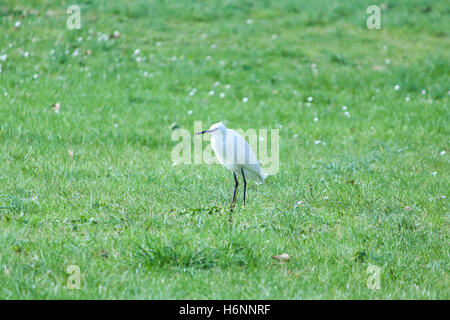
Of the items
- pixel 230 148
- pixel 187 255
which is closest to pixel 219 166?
pixel 230 148

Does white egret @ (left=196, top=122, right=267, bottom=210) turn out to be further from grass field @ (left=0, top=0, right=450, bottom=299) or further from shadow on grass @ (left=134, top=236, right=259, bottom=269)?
shadow on grass @ (left=134, top=236, right=259, bottom=269)

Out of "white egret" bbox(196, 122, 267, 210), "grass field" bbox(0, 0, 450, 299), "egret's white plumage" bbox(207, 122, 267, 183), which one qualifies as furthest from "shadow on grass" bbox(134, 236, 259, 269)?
"egret's white plumage" bbox(207, 122, 267, 183)

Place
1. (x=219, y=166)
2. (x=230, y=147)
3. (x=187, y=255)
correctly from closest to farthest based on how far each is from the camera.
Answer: (x=187, y=255)
(x=230, y=147)
(x=219, y=166)

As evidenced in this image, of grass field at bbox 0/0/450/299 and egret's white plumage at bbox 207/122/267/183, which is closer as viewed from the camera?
grass field at bbox 0/0/450/299

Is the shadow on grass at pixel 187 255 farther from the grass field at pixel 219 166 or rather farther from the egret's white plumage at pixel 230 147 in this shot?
the egret's white plumage at pixel 230 147

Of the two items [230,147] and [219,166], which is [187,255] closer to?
[230,147]

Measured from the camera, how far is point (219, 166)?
6.68 metres

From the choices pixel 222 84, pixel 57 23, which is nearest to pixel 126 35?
pixel 57 23

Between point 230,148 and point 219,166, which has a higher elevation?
point 230,148

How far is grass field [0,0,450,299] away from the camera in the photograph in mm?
3826

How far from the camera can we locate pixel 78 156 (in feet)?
20.7

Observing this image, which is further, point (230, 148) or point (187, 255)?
point (230, 148)

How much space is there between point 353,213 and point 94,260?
2.49m
